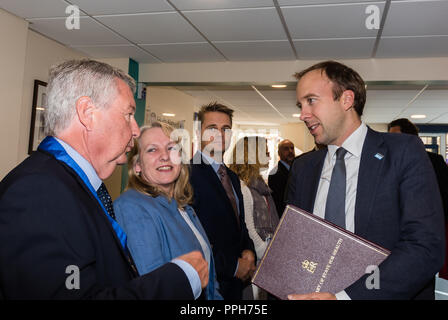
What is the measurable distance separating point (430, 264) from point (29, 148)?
169 inches

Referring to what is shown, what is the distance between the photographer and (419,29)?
3.72 metres

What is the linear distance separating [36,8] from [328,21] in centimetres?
290

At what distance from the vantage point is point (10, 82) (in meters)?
3.75

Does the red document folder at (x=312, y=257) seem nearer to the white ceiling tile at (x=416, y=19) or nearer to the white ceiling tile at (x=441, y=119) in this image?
the white ceiling tile at (x=416, y=19)

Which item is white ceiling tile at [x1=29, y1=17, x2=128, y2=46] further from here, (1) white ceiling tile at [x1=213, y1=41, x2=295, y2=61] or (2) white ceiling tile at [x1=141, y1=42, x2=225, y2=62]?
(1) white ceiling tile at [x1=213, y1=41, x2=295, y2=61]

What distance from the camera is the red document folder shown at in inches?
41.9

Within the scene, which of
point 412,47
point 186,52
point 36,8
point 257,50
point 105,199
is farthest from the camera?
point 186,52

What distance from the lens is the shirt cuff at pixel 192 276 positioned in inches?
35.7

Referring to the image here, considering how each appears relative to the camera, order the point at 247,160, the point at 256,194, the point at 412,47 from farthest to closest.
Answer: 1. the point at 412,47
2. the point at 247,160
3. the point at 256,194

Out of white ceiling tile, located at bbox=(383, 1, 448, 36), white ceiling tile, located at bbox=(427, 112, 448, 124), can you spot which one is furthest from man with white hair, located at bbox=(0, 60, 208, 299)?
white ceiling tile, located at bbox=(427, 112, 448, 124)

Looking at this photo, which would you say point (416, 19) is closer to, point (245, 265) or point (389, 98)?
point (245, 265)

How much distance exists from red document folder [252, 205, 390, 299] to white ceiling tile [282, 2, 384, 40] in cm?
273

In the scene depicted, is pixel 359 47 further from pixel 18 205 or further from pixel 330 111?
pixel 18 205

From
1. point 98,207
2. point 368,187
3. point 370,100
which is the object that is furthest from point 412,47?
point 98,207
